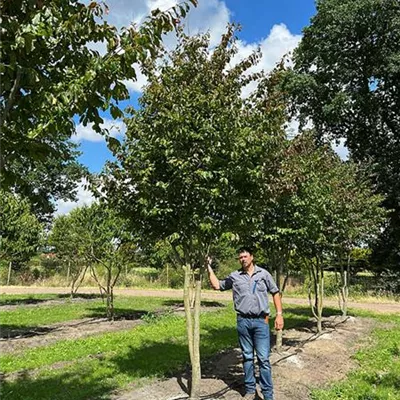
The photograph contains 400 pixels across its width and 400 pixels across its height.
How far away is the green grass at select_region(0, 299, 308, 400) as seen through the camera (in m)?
6.41

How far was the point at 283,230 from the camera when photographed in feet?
28.3

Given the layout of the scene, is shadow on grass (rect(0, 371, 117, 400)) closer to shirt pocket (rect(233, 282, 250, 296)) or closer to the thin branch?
shirt pocket (rect(233, 282, 250, 296))

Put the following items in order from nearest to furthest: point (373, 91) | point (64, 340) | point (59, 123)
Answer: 1. point (59, 123)
2. point (64, 340)
3. point (373, 91)

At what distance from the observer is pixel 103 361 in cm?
820

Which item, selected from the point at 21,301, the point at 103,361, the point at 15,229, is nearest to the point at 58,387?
the point at 103,361

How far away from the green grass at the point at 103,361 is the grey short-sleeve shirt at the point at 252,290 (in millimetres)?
2158

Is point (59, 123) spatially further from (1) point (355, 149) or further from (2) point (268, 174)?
(1) point (355, 149)

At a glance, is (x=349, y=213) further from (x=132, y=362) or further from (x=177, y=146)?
(x=177, y=146)

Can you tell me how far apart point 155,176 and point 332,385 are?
405cm

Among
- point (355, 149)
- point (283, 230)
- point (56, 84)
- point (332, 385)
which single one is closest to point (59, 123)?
point (56, 84)

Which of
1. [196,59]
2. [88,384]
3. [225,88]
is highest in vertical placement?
[196,59]

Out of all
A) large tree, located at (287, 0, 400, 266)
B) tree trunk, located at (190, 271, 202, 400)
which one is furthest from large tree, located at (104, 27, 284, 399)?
large tree, located at (287, 0, 400, 266)

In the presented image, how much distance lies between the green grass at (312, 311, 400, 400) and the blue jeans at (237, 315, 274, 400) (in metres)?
0.87

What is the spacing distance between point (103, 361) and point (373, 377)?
15.4 feet
